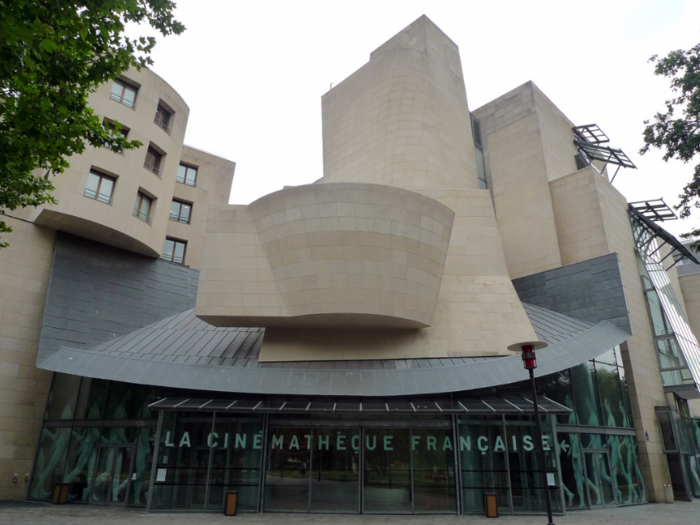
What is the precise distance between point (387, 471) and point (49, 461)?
52.1ft

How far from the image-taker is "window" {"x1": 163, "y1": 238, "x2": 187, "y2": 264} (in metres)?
33.3

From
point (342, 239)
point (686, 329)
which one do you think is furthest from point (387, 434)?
point (686, 329)

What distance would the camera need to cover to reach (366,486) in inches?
720

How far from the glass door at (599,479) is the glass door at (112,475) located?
63.9ft

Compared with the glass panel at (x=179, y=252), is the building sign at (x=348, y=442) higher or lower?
lower

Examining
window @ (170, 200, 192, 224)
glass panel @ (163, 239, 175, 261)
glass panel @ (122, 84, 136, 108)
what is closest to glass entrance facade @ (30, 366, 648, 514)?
glass panel @ (163, 239, 175, 261)

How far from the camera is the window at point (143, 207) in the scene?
26922 millimetres

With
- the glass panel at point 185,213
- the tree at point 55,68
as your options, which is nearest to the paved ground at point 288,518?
the tree at point 55,68

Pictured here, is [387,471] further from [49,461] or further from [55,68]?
[55,68]

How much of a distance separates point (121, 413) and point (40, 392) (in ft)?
16.9

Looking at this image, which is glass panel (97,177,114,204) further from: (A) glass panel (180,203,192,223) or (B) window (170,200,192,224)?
(A) glass panel (180,203,192,223)

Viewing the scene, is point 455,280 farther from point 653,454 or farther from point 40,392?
point 40,392

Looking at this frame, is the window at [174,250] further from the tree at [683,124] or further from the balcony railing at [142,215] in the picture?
the tree at [683,124]

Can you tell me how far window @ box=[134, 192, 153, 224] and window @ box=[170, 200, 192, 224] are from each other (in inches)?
260
